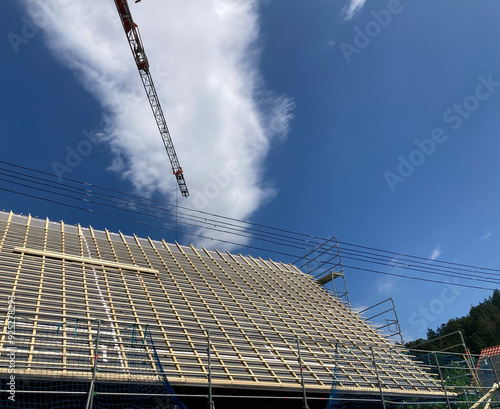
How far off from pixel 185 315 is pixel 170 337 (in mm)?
1089

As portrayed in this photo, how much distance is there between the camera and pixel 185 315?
320 inches

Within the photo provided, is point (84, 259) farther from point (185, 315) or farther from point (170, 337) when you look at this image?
point (170, 337)

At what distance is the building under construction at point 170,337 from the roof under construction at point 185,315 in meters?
0.03

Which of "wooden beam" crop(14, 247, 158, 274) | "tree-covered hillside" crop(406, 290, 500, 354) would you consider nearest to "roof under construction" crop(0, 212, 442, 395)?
"wooden beam" crop(14, 247, 158, 274)

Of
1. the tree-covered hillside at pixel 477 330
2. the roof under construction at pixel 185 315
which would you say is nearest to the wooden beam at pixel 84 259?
the roof under construction at pixel 185 315

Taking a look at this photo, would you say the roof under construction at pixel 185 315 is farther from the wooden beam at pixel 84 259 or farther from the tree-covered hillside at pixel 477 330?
the tree-covered hillside at pixel 477 330

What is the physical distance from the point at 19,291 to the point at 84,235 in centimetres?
498

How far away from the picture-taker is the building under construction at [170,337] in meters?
5.30

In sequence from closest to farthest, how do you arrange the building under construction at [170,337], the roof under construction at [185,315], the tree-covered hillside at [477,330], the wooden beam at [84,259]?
the building under construction at [170,337] → the roof under construction at [185,315] → the wooden beam at [84,259] → the tree-covered hillside at [477,330]

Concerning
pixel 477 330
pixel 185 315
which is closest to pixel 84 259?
pixel 185 315

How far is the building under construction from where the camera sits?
5.30 m

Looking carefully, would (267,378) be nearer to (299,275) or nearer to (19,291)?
(19,291)

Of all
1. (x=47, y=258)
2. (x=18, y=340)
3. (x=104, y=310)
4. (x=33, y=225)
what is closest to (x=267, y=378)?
(x=104, y=310)

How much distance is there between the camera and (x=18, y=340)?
5.39m
